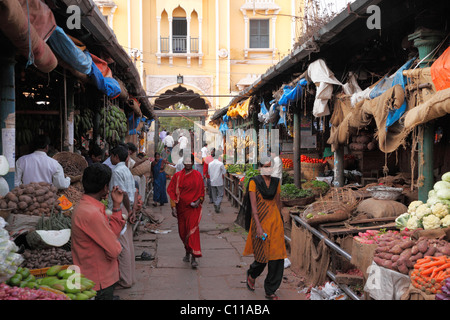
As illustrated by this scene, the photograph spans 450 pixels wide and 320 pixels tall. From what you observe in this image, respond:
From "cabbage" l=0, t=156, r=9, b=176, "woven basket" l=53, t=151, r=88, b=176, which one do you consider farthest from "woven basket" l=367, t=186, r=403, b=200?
"cabbage" l=0, t=156, r=9, b=176

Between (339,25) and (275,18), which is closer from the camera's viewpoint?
(339,25)

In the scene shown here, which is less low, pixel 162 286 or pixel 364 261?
pixel 364 261

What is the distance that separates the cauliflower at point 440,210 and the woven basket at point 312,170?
6692 mm

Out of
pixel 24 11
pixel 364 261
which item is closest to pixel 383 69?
pixel 364 261

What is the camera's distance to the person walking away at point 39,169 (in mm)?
5141

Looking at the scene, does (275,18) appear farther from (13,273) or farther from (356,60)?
(13,273)

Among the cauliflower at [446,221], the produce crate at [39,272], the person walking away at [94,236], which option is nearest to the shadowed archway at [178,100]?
the cauliflower at [446,221]

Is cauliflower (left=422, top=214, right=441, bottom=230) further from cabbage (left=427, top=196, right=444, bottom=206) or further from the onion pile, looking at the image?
the onion pile

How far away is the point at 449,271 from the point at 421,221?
1.05 meters

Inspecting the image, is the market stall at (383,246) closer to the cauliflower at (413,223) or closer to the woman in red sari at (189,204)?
the cauliflower at (413,223)

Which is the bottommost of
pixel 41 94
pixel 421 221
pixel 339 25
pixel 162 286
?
pixel 162 286

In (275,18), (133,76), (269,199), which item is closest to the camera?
(269,199)

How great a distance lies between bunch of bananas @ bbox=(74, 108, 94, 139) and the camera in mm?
8170

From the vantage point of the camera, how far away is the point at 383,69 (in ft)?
22.7
